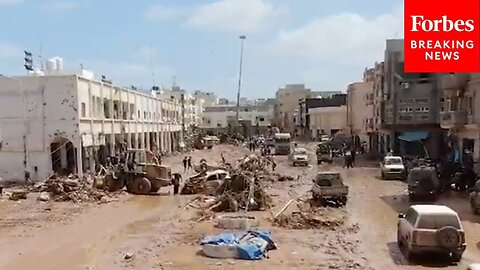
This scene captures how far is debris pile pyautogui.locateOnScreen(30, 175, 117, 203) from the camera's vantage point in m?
32.8

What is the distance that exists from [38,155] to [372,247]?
28341 mm

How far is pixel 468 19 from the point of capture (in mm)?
18422

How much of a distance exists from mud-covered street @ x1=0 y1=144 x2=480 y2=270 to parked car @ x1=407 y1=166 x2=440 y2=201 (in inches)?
25.9

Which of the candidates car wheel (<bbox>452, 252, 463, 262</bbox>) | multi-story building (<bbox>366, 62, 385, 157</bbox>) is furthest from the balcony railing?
car wheel (<bbox>452, 252, 463, 262</bbox>)

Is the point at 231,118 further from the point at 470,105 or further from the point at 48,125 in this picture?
the point at 470,105

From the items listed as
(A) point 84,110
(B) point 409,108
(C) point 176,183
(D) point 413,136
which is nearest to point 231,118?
(B) point 409,108

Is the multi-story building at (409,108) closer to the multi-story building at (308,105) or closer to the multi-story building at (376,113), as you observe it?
the multi-story building at (376,113)

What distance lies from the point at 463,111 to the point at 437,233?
24.9 meters

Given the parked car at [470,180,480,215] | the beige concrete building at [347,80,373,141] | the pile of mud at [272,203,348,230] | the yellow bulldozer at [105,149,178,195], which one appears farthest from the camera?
the beige concrete building at [347,80,373,141]

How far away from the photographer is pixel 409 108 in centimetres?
5572

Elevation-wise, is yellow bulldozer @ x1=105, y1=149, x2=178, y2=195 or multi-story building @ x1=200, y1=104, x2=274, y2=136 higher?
multi-story building @ x1=200, y1=104, x2=274, y2=136

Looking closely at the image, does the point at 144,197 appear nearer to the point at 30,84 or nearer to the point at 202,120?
the point at 30,84

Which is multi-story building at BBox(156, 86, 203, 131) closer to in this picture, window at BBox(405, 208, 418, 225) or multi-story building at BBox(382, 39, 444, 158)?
multi-story building at BBox(382, 39, 444, 158)

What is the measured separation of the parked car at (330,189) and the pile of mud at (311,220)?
71.9 inches
